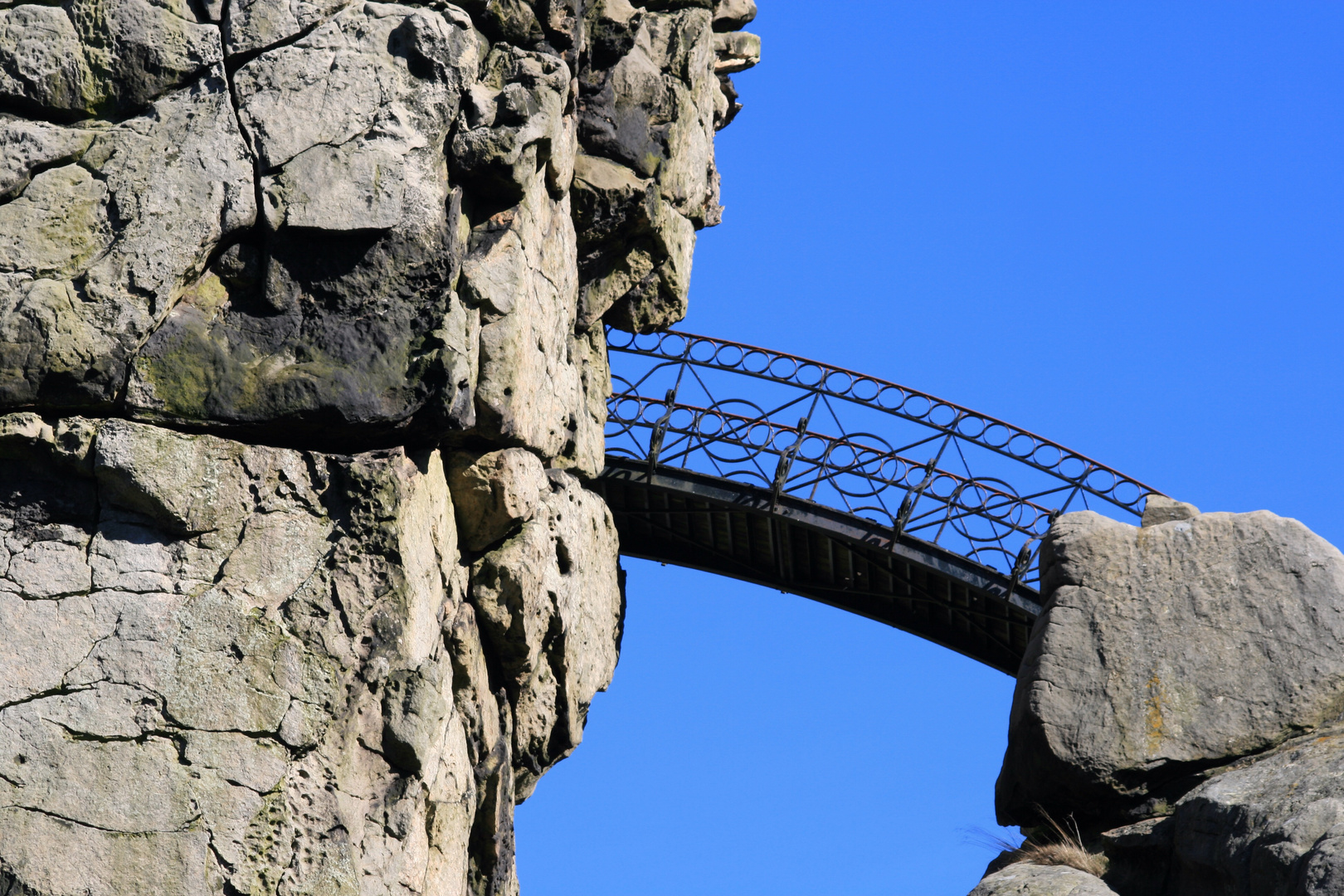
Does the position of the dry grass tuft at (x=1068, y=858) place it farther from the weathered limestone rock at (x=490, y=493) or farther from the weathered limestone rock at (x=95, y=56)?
the weathered limestone rock at (x=95, y=56)

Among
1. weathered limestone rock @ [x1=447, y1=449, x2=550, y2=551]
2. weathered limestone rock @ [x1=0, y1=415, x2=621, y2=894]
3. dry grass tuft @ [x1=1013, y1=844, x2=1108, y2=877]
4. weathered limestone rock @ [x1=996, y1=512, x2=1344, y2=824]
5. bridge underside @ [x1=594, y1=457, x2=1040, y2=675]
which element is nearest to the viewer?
weathered limestone rock @ [x1=0, y1=415, x2=621, y2=894]

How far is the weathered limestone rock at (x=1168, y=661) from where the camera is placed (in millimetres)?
6883

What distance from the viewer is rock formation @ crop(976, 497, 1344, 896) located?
6551mm

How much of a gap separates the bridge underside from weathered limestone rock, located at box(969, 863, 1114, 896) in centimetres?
467

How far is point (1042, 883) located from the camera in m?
6.45

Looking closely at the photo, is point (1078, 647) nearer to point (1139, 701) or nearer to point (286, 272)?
point (1139, 701)

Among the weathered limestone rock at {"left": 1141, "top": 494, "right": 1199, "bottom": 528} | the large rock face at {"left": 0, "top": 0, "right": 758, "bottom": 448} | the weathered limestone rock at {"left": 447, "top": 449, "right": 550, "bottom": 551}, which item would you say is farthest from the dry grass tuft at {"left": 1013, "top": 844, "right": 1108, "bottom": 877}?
the large rock face at {"left": 0, "top": 0, "right": 758, "bottom": 448}

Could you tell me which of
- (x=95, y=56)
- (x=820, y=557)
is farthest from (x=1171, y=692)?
(x=95, y=56)

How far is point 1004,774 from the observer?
23.8 feet

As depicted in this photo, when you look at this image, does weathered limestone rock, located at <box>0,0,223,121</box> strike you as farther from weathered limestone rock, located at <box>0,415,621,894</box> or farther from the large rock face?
weathered limestone rock, located at <box>0,415,621,894</box>

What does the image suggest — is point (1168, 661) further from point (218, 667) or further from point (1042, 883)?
point (218, 667)

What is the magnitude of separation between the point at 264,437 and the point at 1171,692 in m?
4.46

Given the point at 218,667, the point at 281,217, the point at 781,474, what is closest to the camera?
the point at 218,667

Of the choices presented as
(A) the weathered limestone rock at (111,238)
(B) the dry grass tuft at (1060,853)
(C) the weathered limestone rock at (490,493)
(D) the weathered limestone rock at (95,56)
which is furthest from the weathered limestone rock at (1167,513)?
(D) the weathered limestone rock at (95,56)
